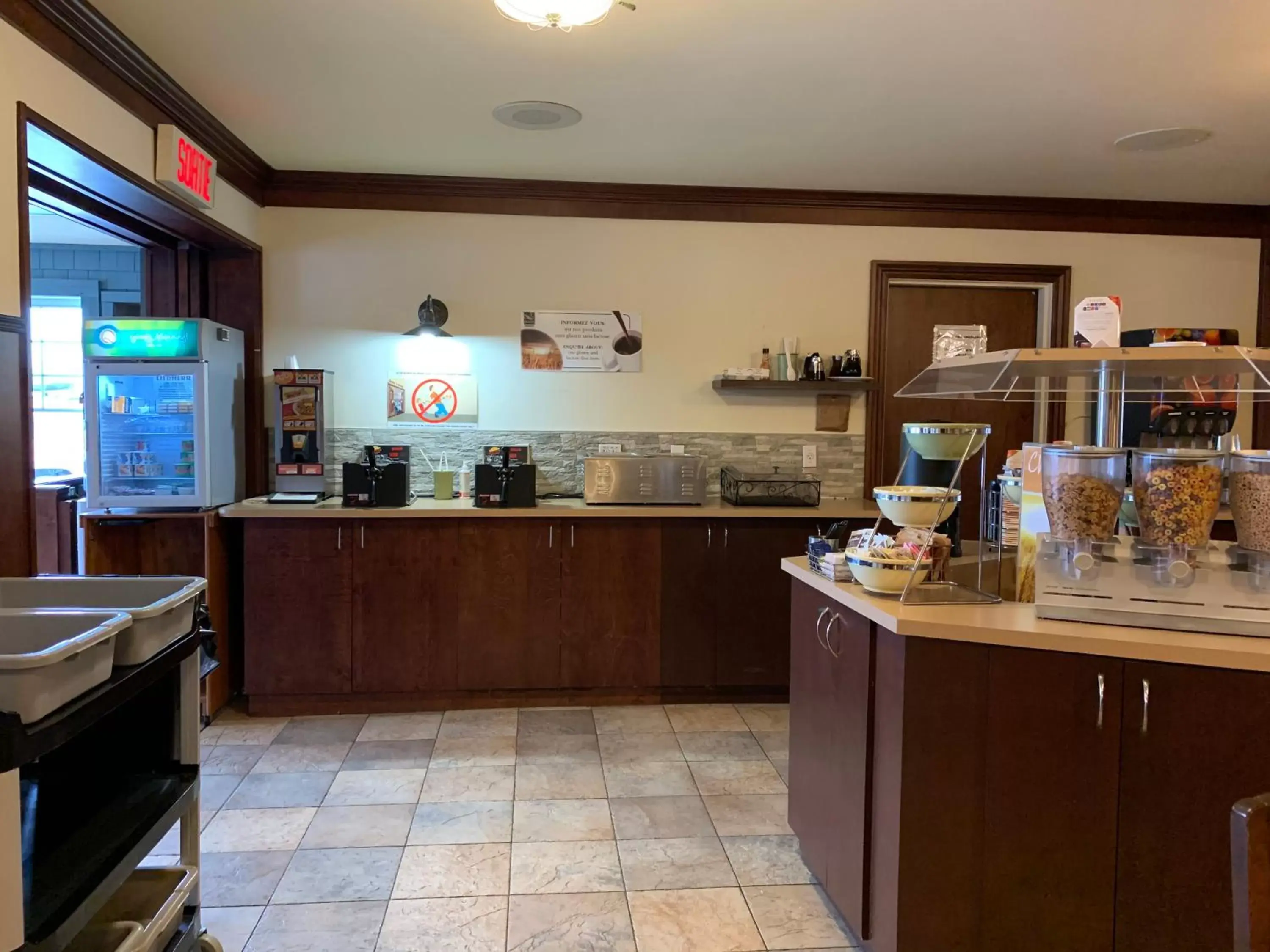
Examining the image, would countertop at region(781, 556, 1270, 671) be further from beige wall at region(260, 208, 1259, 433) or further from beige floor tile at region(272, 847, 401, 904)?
beige wall at region(260, 208, 1259, 433)

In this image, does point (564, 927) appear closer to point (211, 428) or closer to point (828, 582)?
point (828, 582)

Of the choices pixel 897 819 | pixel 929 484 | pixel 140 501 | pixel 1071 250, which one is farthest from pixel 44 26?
pixel 1071 250

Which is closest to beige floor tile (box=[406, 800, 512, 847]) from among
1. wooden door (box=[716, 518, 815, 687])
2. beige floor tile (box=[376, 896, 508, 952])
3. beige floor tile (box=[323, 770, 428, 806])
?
beige floor tile (box=[323, 770, 428, 806])

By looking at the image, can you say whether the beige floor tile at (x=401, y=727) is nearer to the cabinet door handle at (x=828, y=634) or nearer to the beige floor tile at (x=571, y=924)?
the beige floor tile at (x=571, y=924)

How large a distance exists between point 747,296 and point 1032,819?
9.92 feet

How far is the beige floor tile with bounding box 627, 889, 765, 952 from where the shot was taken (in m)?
2.05

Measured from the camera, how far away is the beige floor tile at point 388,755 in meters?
3.08

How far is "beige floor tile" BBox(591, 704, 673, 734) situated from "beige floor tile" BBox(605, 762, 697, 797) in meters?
0.34

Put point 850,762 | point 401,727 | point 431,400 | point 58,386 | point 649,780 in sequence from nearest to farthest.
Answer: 1. point 850,762
2. point 649,780
3. point 401,727
4. point 431,400
5. point 58,386

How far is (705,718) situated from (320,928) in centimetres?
192

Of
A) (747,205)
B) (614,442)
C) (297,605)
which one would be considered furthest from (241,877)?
Result: (747,205)


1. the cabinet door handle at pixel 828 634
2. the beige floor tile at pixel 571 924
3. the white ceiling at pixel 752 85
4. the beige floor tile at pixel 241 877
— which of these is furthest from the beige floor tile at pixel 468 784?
the white ceiling at pixel 752 85

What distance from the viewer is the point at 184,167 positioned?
120 inches

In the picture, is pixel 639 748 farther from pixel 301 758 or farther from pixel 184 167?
pixel 184 167
